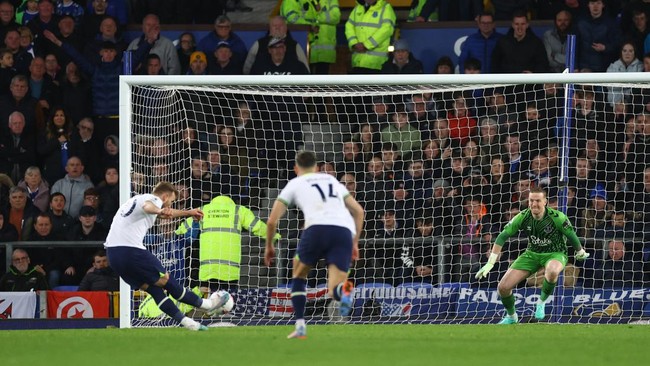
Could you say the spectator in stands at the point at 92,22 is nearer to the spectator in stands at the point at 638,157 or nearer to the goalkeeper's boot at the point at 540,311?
the spectator in stands at the point at 638,157

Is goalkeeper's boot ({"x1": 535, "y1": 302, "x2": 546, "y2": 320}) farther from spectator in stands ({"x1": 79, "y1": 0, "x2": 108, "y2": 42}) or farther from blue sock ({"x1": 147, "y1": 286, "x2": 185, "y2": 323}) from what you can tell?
spectator in stands ({"x1": 79, "y1": 0, "x2": 108, "y2": 42})

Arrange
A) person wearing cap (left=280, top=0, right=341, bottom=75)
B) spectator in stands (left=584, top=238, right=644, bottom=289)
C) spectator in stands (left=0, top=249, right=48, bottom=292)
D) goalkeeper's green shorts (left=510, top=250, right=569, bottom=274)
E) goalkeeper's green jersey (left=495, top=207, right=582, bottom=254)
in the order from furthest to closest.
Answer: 1. person wearing cap (left=280, top=0, right=341, bottom=75)
2. spectator in stands (left=0, top=249, right=48, bottom=292)
3. spectator in stands (left=584, top=238, right=644, bottom=289)
4. goalkeeper's green shorts (left=510, top=250, right=569, bottom=274)
5. goalkeeper's green jersey (left=495, top=207, right=582, bottom=254)

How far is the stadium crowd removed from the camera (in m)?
18.0

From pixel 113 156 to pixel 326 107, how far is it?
3.22 metres

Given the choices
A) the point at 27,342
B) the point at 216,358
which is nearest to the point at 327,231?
the point at 216,358

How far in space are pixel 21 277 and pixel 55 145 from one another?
2.53 meters

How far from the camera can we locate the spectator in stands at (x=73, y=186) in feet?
63.9

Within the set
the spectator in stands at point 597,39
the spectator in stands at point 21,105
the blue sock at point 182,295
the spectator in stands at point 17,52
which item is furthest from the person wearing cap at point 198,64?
the blue sock at point 182,295

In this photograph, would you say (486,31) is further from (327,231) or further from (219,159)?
(327,231)

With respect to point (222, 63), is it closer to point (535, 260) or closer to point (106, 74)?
point (106, 74)

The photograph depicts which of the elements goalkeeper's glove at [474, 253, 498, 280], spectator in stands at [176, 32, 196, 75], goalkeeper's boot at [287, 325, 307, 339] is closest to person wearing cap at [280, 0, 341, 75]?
spectator in stands at [176, 32, 196, 75]

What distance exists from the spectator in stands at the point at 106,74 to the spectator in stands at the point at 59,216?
6.40ft

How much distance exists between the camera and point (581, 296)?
1734 cm

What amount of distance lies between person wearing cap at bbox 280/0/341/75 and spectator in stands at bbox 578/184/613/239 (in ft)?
16.8
